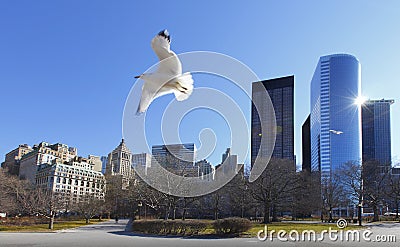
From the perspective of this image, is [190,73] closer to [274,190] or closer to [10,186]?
[274,190]

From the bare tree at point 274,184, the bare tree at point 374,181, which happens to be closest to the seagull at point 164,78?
the bare tree at point 274,184

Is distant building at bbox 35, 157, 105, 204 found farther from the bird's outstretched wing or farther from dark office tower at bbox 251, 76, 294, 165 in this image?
the bird's outstretched wing

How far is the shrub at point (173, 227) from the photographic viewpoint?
26531mm

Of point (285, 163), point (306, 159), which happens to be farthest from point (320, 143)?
point (285, 163)

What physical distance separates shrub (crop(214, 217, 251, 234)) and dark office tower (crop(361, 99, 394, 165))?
110 meters

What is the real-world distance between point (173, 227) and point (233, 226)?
5.04 meters

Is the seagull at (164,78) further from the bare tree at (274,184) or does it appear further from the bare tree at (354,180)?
the bare tree at (354,180)

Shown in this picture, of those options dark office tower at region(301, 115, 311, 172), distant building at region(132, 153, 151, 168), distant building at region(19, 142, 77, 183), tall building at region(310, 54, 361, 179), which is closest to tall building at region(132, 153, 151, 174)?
distant building at region(132, 153, 151, 168)

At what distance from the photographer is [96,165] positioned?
164500 mm

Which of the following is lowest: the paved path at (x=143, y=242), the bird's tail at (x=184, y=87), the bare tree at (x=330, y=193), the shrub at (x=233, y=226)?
the paved path at (x=143, y=242)

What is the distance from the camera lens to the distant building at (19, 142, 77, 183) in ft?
449

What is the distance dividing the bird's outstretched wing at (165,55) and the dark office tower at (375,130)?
12596 centimetres

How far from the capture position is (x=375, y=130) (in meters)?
129

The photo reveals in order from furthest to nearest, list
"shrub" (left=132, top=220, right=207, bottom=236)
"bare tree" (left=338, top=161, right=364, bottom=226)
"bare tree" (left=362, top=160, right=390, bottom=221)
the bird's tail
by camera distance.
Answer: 1. "bare tree" (left=362, top=160, right=390, bottom=221)
2. "bare tree" (left=338, top=161, right=364, bottom=226)
3. "shrub" (left=132, top=220, right=207, bottom=236)
4. the bird's tail
